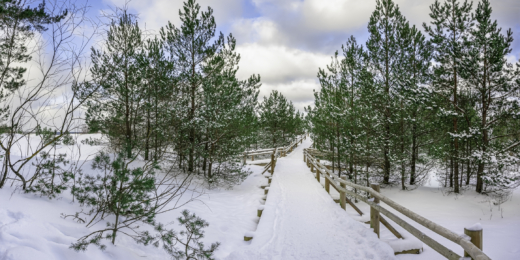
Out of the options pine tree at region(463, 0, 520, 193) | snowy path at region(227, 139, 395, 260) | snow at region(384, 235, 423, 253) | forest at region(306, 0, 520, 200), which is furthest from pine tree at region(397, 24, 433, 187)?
snow at region(384, 235, 423, 253)

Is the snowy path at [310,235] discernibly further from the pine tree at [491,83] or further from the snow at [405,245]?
the pine tree at [491,83]

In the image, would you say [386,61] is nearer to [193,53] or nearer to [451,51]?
[451,51]

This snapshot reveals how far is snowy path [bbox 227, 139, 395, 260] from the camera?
3.51 meters

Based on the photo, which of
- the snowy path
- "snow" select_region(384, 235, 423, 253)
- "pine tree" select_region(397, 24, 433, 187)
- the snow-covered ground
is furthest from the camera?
"pine tree" select_region(397, 24, 433, 187)

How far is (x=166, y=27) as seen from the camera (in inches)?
370

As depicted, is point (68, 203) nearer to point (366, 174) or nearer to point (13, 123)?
point (13, 123)

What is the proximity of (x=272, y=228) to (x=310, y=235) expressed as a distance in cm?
77

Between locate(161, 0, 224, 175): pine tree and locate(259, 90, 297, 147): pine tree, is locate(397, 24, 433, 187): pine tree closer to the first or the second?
locate(161, 0, 224, 175): pine tree

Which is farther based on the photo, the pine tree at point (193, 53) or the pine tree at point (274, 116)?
the pine tree at point (274, 116)

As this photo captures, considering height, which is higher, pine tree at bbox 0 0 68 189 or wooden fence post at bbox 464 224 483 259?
pine tree at bbox 0 0 68 189

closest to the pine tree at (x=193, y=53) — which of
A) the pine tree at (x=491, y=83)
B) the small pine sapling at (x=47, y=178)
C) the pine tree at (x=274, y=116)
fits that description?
the small pine sapling at (x=47, y=178)

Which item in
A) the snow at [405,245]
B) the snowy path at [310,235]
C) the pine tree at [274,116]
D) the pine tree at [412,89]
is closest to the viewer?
the snow at [405,245]

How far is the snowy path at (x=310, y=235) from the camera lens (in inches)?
138

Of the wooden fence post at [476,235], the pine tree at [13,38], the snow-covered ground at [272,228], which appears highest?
the pine tree at [13,38]
